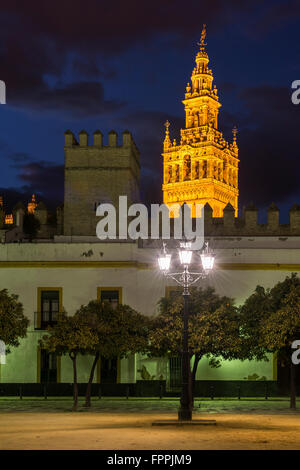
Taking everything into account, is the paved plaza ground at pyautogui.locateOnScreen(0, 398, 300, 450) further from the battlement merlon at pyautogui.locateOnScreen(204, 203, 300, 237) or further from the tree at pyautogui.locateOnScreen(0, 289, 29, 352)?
the battlement merlon at pyautogui.locateOnScreen(204, 203, 300, 237)

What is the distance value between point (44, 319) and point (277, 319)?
10569 millimetres

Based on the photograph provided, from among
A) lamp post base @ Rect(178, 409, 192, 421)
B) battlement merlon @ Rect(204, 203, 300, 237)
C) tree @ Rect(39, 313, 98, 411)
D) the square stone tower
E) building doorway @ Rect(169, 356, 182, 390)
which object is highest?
the square stone tower

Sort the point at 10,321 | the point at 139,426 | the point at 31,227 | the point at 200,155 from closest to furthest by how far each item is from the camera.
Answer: the point at 139,426
the point at 10,321
the point at 31,227
the point at 200,155

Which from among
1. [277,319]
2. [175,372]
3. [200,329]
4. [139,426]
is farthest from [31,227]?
[139,426]

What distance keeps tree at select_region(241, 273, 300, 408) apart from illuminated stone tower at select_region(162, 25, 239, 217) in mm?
62658

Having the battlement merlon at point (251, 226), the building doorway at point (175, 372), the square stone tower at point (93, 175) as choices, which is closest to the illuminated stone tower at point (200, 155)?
the square stone tower at point (93, 175)

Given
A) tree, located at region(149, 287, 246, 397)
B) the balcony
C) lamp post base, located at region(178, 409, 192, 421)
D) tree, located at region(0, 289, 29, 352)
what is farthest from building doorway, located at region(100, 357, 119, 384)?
lamp post base, located at region(178, 409, 192, 421)

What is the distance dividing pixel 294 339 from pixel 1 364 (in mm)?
12032

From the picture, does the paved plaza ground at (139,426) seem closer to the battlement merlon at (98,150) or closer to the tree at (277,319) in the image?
the tree at (277,319)

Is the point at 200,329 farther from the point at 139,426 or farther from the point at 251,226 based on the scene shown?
the point at 251,226

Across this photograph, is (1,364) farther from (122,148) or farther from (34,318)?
(122,148)

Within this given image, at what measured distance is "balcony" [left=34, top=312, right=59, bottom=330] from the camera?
3288 centimetres

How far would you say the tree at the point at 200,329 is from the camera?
27219 millimetres

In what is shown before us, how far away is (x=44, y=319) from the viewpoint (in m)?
33.1
